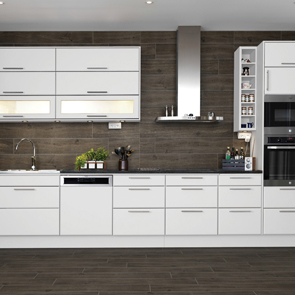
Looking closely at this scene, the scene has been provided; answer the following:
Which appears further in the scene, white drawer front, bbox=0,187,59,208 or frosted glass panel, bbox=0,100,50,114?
frosted glass panel, bbox=0,100,50,114

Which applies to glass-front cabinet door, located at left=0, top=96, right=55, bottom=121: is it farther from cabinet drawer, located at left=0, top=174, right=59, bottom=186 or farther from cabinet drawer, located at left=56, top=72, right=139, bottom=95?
cabinet drawer, located at left=0, top=174, right=59, bottom=186

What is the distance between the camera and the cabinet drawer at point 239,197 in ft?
13.9

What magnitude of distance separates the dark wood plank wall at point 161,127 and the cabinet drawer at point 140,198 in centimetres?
73

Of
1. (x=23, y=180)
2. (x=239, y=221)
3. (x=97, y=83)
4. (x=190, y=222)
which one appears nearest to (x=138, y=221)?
(x=190, y=222)

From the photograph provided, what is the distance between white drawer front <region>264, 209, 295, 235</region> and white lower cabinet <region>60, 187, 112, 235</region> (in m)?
1.83

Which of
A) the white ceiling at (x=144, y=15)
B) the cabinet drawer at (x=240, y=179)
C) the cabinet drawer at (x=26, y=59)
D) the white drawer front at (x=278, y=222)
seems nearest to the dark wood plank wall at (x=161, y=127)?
the white ceiling at (x=144, y=15)

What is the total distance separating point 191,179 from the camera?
424 centimetres

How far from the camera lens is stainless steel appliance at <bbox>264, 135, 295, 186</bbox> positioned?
4336 mm

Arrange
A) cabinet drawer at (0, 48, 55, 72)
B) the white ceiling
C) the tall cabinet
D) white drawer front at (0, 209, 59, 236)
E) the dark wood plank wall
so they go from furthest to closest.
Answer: the dark wood plank wall, the tall cabinet, cabinet drawer at (0, 48, 55, 72), white drawer front at (0, 209, 59, 236), the white ceiling
